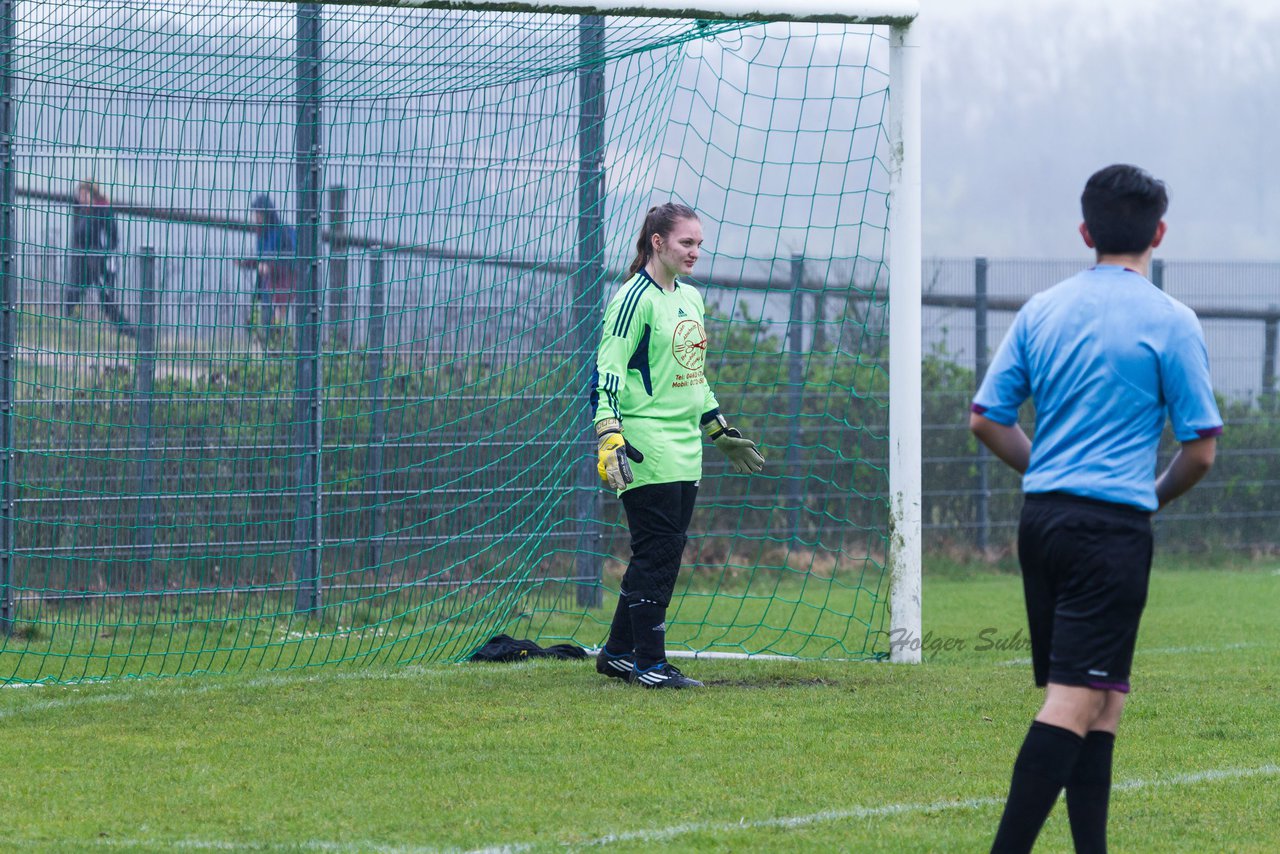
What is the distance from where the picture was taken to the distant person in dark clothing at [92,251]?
7426 millimetres

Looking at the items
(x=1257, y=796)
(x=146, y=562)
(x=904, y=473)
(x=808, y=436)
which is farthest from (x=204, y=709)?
(x=808, y=436)

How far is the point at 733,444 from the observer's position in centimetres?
652

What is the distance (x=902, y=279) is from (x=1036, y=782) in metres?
4.03

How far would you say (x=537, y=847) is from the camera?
365 cm

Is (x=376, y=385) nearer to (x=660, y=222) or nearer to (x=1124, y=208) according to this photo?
(x=660, y=222)

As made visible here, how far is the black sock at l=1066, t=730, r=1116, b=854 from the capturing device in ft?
10.9

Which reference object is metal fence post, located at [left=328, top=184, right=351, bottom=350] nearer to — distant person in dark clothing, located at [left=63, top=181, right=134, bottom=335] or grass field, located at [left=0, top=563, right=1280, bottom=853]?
distant person in dark clothing, located at [left=63, top=181, right=134, bottom=335]

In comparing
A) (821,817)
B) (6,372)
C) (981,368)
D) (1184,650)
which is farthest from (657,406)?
(981,368)

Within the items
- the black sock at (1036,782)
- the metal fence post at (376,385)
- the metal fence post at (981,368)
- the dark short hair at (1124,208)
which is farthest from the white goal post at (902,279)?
the metal fence post at (981,368)

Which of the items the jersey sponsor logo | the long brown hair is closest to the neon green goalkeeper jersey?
the jersey sponsor logo

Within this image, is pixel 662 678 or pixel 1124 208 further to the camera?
pixel 662 678

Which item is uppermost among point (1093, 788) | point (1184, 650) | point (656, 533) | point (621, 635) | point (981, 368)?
point (981, 368)

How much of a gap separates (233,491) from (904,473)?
11.7 ft

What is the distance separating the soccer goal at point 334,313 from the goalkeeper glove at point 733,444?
0.78m
